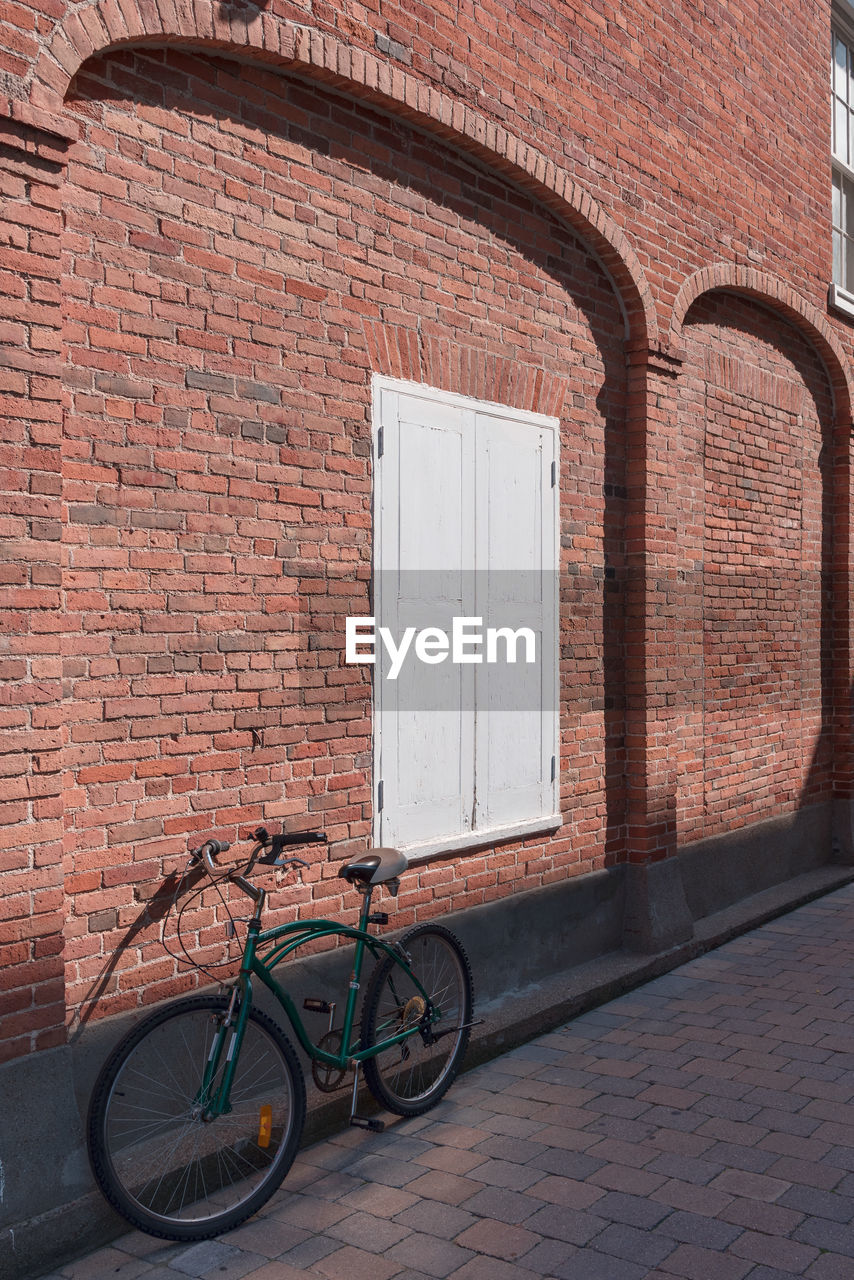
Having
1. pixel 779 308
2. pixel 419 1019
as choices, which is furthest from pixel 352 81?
pixel 779 308

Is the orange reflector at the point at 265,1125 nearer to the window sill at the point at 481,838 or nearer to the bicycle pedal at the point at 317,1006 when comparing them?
the bicycle pedal at the point at 317,1006

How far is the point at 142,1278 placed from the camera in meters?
3.42

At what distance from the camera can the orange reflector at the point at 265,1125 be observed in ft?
12.5

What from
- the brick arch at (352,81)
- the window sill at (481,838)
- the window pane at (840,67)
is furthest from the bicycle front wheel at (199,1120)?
the window pane at (840,67)

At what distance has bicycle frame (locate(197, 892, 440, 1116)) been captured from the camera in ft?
12.2

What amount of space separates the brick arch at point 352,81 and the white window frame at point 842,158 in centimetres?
347

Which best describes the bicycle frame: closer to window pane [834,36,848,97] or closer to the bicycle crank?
the bicycle crank

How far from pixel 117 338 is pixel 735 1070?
3.99 metres

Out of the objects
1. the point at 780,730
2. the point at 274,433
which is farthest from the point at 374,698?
the point at 780,730

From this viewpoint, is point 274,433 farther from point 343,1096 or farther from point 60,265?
point 343,1096

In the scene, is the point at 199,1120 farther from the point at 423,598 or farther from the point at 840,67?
the point at 840,67

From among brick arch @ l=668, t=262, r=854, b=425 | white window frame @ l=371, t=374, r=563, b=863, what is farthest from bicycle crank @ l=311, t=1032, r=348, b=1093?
brick arch @ l=668, t=262, r=854, b=425

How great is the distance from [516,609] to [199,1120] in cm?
303

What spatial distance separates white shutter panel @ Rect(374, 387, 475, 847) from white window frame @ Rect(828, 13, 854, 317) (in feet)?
17.5
